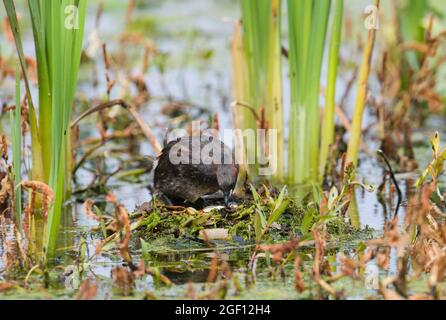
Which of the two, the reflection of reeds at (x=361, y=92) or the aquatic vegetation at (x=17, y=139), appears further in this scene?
the reflection of reeds at (x=361, y=92)

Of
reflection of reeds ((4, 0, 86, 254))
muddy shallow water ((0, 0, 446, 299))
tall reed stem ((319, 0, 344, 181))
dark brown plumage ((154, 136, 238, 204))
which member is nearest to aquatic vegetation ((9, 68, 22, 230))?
reflection of reeds ((4, 0, 86, 254))

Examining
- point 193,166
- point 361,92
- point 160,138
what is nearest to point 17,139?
point 193,166

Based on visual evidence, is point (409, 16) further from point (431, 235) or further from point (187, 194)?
point (431, 235)

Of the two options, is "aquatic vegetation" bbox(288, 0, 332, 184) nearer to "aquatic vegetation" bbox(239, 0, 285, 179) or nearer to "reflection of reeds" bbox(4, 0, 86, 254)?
"aquatic vegetation" bbox(239, 0, 285, 179)

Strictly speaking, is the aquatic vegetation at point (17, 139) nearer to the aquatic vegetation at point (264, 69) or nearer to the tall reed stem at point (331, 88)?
the aquatic vegetation at point (264, 69)

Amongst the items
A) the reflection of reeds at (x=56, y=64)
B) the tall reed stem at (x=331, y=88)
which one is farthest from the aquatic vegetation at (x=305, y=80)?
the reflection of reeds at (x=56, y=64)
